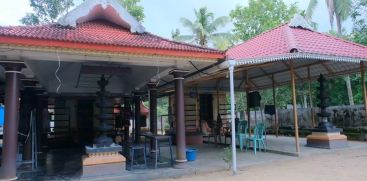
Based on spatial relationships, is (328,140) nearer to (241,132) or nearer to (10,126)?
(241,132)

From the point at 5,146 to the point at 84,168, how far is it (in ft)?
4.79

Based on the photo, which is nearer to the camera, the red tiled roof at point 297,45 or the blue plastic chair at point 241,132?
the red tiled roof at point 297,45

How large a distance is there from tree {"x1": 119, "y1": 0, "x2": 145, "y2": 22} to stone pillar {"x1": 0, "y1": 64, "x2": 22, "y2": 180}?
44.9 ft

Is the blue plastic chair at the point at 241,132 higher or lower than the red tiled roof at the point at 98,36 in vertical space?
lower

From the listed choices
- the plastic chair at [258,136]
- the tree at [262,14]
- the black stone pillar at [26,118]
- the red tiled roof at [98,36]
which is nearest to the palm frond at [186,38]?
the tree at [262,14]

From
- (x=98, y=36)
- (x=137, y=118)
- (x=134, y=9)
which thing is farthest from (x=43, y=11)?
(x=98, y=36)

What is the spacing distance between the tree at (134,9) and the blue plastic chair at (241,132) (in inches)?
466

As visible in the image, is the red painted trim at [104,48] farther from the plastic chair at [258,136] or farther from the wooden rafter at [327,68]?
the wooden rafter at [327,68]

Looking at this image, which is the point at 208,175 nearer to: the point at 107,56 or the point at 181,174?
the point at 181,174

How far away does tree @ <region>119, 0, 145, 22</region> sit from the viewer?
1884 centimetres

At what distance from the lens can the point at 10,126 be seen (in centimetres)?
561

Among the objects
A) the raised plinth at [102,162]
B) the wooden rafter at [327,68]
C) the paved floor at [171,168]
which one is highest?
the wooden rafter at [327,68]

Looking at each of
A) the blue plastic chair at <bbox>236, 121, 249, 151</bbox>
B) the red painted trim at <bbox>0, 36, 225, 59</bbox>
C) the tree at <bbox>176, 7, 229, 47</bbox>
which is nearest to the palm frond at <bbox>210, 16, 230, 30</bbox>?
the tree at <bbox>176, 7, 229, 47</bbox>

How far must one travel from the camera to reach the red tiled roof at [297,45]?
25.8ft
